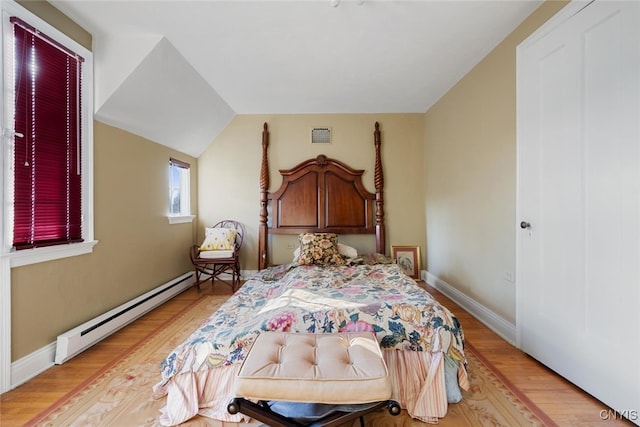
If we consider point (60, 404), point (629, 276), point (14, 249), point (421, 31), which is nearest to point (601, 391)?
point (629, 276)

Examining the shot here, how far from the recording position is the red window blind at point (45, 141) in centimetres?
167

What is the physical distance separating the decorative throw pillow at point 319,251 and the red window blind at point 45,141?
2.09m

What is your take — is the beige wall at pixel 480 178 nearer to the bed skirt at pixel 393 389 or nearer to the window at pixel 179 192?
the bed skirt at pixel 393 389

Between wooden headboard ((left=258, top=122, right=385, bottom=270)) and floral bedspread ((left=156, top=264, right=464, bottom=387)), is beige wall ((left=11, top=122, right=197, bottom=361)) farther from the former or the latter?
wooden headboard ((left=258, top=122, right=385, bottom=270))

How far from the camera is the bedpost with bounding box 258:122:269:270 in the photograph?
12.2 ft

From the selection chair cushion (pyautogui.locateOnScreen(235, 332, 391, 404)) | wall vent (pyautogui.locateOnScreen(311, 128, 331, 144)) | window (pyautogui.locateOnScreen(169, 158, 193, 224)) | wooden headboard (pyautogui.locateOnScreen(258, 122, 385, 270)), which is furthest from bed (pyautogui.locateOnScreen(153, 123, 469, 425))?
wall vent (pyautogui.locateOnScreen(311, 128, 331, 144))

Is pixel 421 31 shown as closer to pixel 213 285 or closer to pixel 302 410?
pixel 302 410

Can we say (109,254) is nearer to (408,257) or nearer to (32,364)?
(32,364)

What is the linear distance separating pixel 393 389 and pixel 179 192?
357 centimetres

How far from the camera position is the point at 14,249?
5.30ft

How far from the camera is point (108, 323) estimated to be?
2.25 meters

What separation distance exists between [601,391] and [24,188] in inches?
145

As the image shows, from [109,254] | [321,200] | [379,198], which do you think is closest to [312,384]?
[109,254]

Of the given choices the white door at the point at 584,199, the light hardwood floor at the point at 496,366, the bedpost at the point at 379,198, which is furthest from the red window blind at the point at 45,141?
the white door at the point at 584,199
